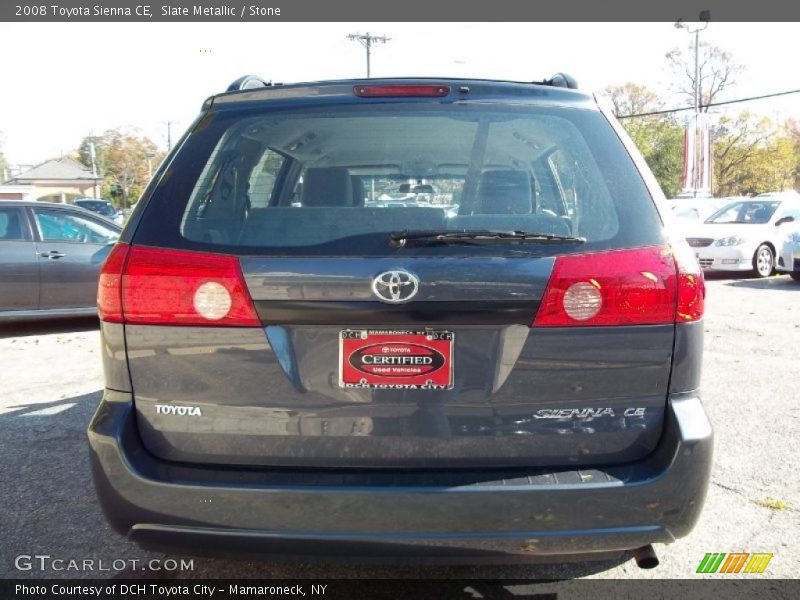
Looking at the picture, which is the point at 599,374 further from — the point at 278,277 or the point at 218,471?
the point at 218,471

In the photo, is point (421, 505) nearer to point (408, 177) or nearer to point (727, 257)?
point (408, 177)

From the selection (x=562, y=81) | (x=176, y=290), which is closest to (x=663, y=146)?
(x=562, y=81)

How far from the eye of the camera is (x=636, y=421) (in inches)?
85.4

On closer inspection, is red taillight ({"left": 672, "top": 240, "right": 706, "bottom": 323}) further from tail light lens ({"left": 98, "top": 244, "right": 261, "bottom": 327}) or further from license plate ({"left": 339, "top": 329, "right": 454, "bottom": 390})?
tail light lens ({"left": 98, "top": 244, "right": 261, "bottom": 327})

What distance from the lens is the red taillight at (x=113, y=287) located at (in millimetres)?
2227

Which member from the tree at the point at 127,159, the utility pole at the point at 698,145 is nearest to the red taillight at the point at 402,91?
the utility pole at the point at 698,145

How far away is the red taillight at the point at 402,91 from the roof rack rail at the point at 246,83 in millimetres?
421

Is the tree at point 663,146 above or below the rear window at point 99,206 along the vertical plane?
above

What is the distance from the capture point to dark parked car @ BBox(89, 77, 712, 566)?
210 centimetres

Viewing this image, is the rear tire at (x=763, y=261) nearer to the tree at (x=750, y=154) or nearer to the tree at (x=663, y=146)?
the tree at (x=663, y=146)

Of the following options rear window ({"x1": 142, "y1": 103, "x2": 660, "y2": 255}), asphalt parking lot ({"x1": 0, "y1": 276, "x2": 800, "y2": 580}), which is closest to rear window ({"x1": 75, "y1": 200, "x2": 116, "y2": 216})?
asphalt parking lot ({"x1": 0, "y1": 276, "x2": 800, "y2": 580})

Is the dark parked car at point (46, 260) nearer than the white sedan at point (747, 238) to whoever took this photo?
Yes

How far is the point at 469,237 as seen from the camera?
2.13 m

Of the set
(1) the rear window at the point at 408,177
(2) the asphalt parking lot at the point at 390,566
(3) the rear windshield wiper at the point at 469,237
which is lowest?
(2) the asphalt parking lot at the point at 390,566
